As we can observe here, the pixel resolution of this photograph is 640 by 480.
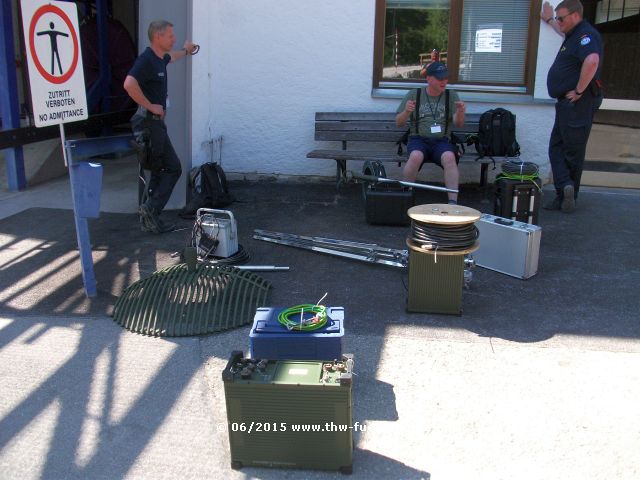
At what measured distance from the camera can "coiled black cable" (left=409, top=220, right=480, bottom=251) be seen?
13.9 ft

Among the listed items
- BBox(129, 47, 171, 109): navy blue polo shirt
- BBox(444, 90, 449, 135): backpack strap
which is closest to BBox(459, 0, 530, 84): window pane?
BBox(444, 90, 449, 135): backpack strap

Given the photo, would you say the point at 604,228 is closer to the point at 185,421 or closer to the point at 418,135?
the point at 418,135

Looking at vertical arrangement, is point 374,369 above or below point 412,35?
below

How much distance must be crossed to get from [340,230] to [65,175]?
4367mm

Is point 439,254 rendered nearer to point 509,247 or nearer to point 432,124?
point 509,247

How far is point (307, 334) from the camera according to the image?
3.35 m

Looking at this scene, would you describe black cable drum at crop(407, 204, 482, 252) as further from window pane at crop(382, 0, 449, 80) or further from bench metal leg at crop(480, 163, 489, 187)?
window pane at crop(382, 0, 449, 80)

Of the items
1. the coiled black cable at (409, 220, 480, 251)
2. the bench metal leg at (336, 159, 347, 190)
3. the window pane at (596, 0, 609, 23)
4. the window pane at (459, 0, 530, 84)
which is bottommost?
the bench metal leg at (336, 159, 347, 190)

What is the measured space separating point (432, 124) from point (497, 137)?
102cm

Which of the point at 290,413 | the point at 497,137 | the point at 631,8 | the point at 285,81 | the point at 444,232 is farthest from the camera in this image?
the point at 631,8

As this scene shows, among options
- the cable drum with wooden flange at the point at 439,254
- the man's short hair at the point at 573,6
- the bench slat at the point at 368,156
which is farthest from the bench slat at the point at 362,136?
the cable drum with wooden flange at the point at 439,254

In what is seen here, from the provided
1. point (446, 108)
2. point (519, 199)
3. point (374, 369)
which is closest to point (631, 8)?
point (446, 108)

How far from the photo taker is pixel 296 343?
3.35 metres

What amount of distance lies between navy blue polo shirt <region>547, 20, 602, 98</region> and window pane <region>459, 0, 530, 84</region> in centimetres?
114
